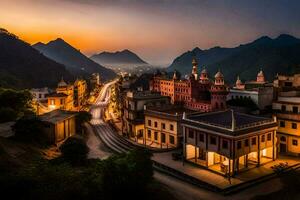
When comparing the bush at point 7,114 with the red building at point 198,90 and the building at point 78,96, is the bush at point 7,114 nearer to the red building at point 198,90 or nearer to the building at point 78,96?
the red building at point 198,90

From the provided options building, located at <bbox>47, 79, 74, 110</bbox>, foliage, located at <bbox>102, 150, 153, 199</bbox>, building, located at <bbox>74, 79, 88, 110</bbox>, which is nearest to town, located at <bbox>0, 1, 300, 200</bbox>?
foliage, located at <bbox>102, 150, 153, 199</bbox>

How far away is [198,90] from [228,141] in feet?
129

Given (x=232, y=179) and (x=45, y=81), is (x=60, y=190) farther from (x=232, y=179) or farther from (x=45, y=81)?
(x=45, y=81)

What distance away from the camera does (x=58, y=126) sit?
5516 centimetres

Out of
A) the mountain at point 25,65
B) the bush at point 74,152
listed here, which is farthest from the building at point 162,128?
the mountain at point 25,65

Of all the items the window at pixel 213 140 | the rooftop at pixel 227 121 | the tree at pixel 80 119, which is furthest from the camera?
the tree at pixel 80 119

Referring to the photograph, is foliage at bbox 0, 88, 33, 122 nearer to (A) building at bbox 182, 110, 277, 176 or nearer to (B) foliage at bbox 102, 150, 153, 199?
(A) building at bbox 182, 110, 277, 176

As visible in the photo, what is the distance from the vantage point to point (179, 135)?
5397 centimetres

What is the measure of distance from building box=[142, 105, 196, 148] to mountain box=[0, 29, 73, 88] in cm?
8278

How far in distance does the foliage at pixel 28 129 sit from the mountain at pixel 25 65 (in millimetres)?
81991

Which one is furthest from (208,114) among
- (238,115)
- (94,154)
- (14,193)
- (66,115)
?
(14,193)

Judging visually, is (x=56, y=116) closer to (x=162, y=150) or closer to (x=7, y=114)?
(x=7, y=114)

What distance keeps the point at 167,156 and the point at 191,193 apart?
41.1 ft

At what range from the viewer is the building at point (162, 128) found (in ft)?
177
